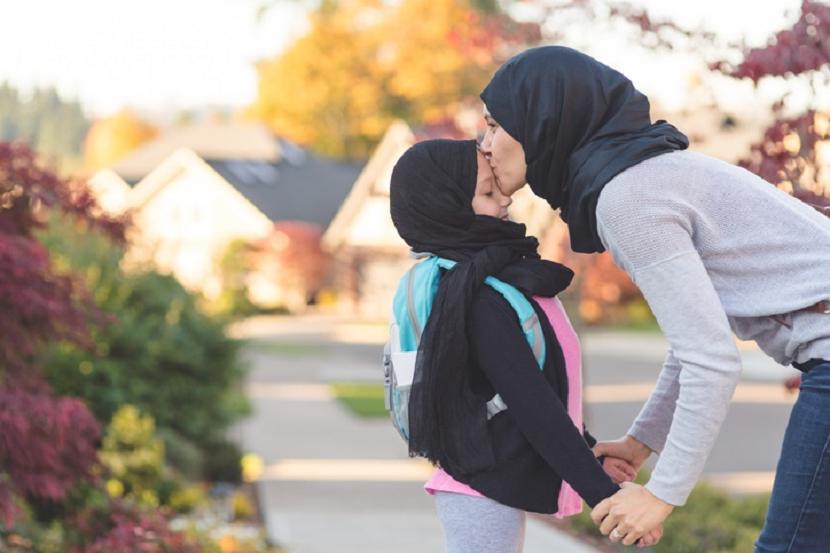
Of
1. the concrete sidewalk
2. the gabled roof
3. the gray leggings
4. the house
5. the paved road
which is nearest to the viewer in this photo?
the gray leggings

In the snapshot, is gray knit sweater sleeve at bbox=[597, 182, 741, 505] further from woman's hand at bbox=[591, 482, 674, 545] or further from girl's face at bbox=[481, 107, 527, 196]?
girl's face at bbox=[481, 107, 527, 196]

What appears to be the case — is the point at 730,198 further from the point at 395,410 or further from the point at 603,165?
the point at 395,410

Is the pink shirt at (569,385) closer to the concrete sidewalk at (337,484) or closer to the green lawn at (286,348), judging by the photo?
the concrete sidewalk at (337,484)

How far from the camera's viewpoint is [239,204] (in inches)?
2068

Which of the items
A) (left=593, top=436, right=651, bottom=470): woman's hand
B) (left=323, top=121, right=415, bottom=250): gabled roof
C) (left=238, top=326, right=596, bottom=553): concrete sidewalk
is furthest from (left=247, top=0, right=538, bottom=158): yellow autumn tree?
(left=593, top=436, right=651, bottom=470): woman's hand

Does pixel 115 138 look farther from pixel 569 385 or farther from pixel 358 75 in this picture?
pixel 569 385

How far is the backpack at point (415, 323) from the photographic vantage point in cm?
278

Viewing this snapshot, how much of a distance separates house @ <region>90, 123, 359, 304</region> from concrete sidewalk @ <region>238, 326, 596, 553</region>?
32092 millimetres

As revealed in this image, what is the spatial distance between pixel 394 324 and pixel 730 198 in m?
0.79

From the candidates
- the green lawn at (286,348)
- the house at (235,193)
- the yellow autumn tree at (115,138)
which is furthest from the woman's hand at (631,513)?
the yellow autumn tree at (115,138)

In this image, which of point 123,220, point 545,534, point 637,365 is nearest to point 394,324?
point 123,220

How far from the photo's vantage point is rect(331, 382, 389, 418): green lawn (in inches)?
663

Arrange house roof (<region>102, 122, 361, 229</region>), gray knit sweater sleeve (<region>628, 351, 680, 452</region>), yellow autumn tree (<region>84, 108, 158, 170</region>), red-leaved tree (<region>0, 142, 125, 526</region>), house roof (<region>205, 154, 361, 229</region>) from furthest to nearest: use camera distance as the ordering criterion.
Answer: yellow autumn tree (<region>84, 108, 158, 170</region>) < house roof (<region>102, 122, 361, 229</region>) < house roof (<region>205, 154, 361, 229</region>) < red-leaved tree (<region>0, 142, 125, 526</region>) < gray knit sweater sleeve (<region>628, 351, 680, 452</region>)

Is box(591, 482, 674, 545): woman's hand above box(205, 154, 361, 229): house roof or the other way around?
above
